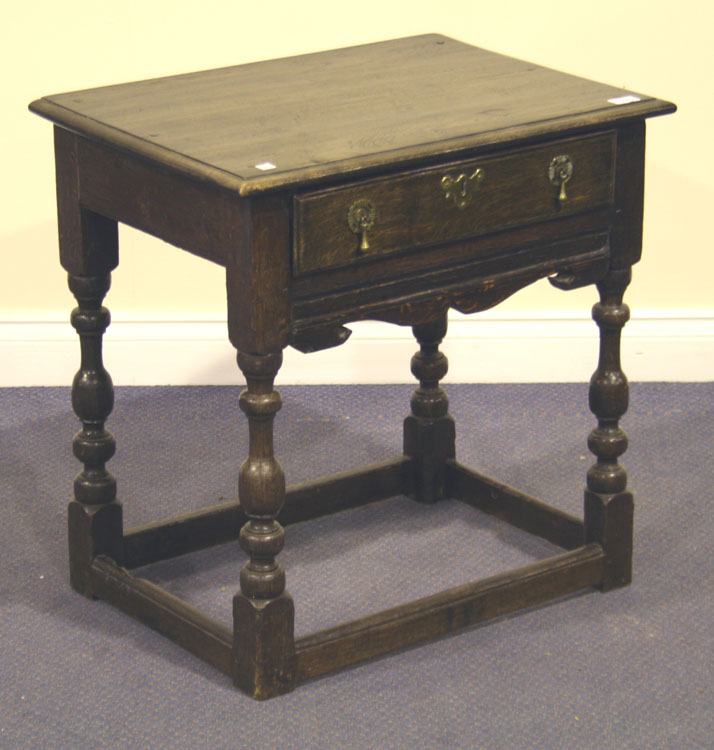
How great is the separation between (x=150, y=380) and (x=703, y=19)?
5.37 ft

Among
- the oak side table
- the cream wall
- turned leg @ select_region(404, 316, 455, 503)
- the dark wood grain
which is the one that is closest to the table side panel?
the oak side table

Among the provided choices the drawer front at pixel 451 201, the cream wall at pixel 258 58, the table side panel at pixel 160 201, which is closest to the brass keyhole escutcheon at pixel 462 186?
the drawer front at pixel 451 201

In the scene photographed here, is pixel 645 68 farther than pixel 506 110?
Yes

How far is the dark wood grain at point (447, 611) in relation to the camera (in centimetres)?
313

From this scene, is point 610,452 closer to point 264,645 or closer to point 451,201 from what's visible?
point 451,201

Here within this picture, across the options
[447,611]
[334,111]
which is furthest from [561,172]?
[447,611]

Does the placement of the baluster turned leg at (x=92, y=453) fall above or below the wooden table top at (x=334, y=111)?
below

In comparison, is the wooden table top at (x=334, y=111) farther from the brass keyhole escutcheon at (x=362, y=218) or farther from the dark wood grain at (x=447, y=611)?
the dark wood grain at (x=447, y=611)

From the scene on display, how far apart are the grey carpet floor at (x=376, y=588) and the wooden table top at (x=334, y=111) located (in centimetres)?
92

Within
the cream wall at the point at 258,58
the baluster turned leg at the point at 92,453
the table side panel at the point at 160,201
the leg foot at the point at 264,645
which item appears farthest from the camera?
the cream wall at the point at 258,58

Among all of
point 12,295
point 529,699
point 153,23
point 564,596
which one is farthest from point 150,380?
point 529,699

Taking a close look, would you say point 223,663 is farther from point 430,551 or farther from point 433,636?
point 430,551

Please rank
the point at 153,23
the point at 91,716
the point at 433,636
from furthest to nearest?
the point at 153,23, the point at 433,636, the point at 91,716

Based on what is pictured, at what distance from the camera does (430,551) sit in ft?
11.9
